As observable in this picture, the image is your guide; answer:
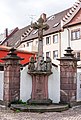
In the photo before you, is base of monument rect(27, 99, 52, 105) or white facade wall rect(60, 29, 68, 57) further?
white facade wall rect(60, 29, 68, 57)

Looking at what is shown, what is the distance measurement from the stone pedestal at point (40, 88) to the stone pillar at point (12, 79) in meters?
0.79

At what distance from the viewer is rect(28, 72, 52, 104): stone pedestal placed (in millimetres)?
12509

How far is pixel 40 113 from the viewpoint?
1069 centimetres

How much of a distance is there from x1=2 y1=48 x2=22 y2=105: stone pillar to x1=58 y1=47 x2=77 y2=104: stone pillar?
2.25m

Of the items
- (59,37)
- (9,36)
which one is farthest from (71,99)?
(9,36)

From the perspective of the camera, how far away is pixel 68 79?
12.8 metres

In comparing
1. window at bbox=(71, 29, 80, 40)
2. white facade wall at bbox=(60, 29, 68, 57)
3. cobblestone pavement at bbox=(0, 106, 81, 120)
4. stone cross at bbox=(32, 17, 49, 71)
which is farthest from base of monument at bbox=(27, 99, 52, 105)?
white facade wall at bbox=(60, 29, 68, 57)

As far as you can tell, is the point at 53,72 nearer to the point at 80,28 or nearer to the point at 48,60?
the point at 48,60

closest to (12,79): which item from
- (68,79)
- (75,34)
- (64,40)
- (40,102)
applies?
(40,102)

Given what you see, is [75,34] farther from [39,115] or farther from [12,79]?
[39,115]

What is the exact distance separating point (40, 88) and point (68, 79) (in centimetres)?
151

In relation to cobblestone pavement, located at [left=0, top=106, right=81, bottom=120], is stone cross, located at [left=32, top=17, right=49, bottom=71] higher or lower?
higher

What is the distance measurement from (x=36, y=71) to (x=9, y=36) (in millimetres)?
46934

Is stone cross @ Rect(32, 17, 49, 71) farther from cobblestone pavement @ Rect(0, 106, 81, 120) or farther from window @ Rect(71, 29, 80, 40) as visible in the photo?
window @ Rect(71, 29, 80, 40)
